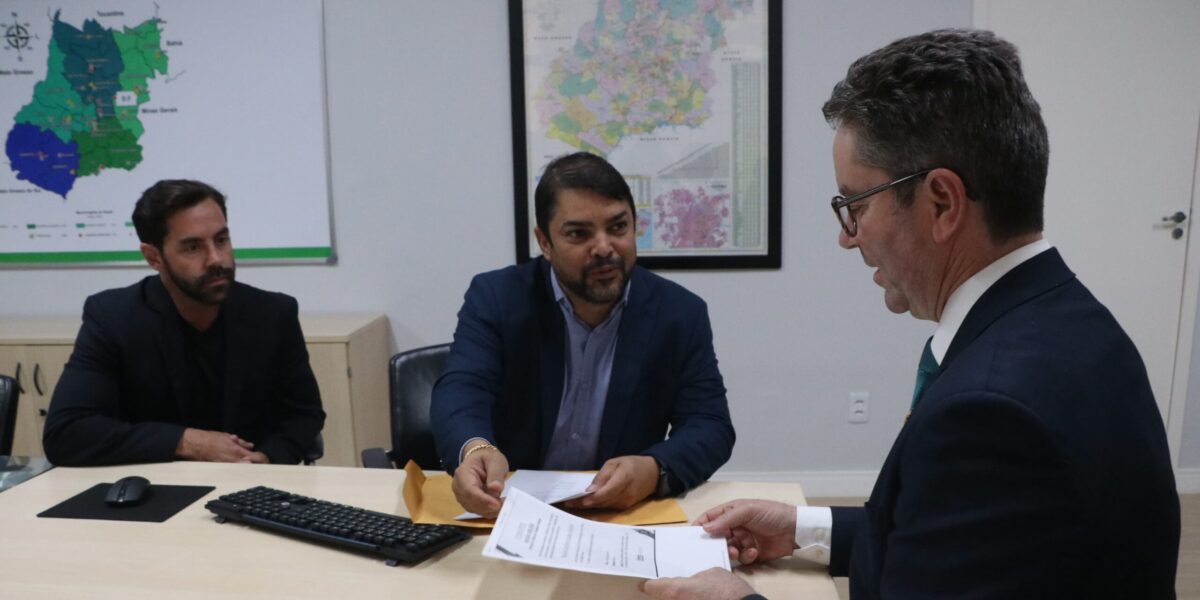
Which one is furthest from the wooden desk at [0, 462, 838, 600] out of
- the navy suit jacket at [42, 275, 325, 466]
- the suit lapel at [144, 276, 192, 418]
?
the suit lapel at [144, 276, 192, 418]

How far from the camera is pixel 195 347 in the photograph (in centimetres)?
202

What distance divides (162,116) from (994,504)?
3291 millimetres

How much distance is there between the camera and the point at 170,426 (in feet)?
5.67

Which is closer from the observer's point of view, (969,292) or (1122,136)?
(969,292)

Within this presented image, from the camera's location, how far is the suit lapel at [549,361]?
1760 millimetres

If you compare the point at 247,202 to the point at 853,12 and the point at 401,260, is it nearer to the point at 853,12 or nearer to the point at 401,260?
the point at 401,260

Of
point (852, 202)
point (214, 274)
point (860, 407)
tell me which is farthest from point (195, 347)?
point (860, 407)

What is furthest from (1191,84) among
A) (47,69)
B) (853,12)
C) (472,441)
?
(47,69)

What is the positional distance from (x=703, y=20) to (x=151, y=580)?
8.32 feet

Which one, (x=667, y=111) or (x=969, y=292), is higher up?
(x=667, y=111)

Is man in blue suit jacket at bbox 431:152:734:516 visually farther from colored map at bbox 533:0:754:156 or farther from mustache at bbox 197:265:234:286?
colored map at bbox 533:0:754:156

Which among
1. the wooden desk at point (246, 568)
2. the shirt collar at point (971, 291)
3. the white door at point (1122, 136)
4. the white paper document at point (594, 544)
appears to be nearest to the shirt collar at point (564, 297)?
the wooden desk at point (246, 568)

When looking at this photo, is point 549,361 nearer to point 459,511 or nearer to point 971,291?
point 459,511

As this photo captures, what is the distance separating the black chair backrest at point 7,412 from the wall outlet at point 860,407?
274 centimetres
